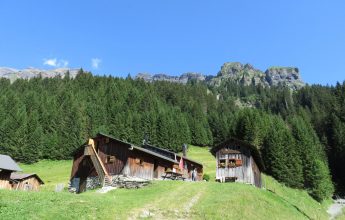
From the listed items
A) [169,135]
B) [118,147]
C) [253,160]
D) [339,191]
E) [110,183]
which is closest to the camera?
[110,183]

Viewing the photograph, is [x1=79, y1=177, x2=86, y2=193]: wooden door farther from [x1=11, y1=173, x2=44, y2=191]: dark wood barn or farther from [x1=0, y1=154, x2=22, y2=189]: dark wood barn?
[x1=11, y1=173, x2=44, y2=191]: dark wood barn

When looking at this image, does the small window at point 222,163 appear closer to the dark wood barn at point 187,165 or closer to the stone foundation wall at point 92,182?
the dark wood barn at point 187,165

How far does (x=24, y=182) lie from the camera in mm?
49781

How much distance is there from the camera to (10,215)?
828 inches

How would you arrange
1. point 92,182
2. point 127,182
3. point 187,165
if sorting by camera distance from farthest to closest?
point 187,165 → point 92,182 → point 127,182

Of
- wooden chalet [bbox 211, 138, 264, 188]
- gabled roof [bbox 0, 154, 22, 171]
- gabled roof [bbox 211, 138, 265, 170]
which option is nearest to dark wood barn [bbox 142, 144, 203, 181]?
wooden chalet [bbox 211, 138, 264, 188]

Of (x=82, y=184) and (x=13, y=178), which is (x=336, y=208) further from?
(x=13, y=178)

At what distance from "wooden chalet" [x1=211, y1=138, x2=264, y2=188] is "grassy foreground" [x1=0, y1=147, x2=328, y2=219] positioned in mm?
13437

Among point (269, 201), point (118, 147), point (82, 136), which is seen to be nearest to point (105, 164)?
point (118, 147)

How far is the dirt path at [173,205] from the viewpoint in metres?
26.1

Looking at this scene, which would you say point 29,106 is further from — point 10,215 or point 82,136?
point 10,215

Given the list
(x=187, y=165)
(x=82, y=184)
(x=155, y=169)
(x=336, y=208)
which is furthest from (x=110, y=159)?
(x=336, y=208)

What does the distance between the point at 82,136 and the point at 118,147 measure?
53.0 meters

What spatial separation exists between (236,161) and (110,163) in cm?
1892
